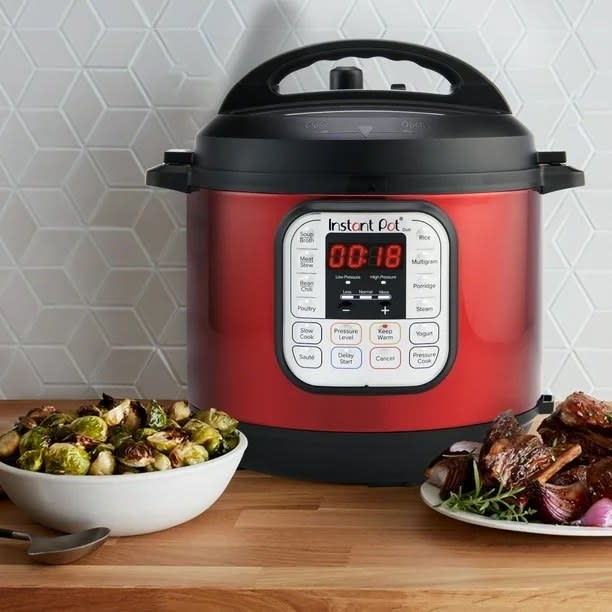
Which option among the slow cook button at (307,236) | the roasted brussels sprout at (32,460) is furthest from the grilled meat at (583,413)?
the roasted brussels sprout at (32,460)

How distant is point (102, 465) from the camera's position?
38.1 inches

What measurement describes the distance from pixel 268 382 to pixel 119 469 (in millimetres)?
220

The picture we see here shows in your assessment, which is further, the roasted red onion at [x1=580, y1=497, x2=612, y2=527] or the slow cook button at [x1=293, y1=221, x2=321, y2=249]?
the slow cook button at [x1=293, y1=221, x2=321, y2=249]

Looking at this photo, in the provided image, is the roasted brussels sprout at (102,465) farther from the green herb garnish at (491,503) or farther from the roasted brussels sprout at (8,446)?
the green herb garnish at (491,503)

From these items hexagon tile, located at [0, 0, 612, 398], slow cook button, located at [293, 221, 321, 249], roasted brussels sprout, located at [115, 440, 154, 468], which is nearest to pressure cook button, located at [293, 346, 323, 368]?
slow cook button, located at [293, 221, 321, 249]

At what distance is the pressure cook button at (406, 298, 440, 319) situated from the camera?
1110 millimetres

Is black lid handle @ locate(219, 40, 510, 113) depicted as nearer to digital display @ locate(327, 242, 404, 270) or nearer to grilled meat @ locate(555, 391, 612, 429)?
digital display @ locate(327, 242, 404, 270)

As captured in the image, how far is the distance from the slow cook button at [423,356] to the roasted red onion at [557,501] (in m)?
0.18

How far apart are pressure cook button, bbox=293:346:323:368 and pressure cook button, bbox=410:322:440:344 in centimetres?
9

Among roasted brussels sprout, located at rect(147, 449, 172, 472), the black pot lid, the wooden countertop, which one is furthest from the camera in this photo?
the black pot lid

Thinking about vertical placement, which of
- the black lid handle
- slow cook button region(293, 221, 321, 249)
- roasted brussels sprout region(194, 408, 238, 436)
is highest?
the black lid handle

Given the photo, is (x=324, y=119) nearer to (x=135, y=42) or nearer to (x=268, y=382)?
(x=268, y=382)

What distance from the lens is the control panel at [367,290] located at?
1.10 meters

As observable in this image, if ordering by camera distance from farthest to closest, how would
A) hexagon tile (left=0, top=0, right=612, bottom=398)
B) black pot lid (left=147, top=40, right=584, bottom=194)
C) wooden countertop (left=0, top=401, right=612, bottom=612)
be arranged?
hexagon tile (left=0, top=0, right=612, bottom=398) < black pot lid (left=147, top=40, right=584, bottom=194) < wooden countertop (left=0, top=401, right=612, bottom=612)
